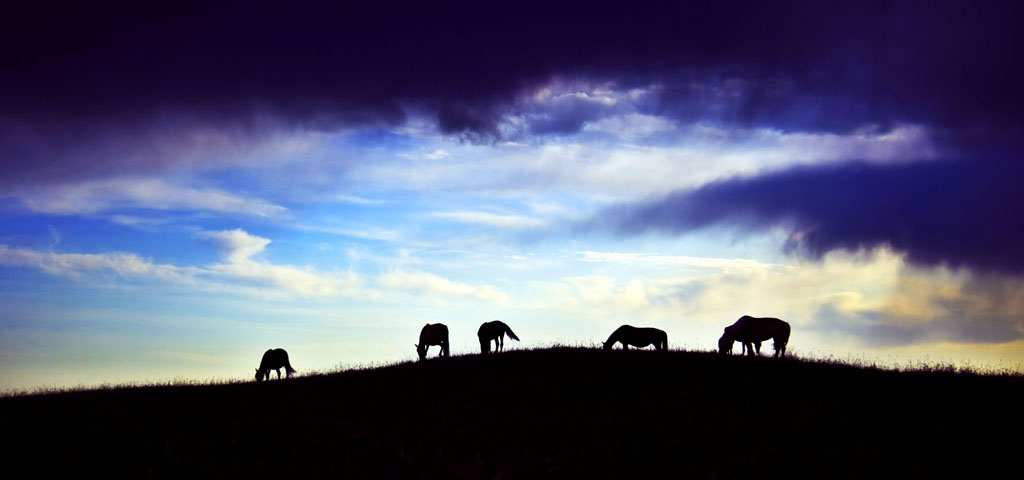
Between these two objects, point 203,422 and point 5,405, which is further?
point 5,405

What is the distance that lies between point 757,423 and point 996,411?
774 cm

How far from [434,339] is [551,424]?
20736 millimetres

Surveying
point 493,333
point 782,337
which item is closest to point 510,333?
point 493,333

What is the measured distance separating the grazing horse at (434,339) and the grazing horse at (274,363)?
23.6 ft

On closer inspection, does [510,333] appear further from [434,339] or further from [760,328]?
[760,328]

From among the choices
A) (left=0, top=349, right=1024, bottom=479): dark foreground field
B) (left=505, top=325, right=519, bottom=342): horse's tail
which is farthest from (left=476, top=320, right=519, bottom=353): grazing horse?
(left=0, top=349, right=1024, bottom=479): dark foreground field

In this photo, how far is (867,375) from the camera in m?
27.8

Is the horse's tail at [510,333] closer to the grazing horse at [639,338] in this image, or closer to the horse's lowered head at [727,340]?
the grazing horse at [639,338]

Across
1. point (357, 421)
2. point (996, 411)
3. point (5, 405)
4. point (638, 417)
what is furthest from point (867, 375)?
point (5, 405)

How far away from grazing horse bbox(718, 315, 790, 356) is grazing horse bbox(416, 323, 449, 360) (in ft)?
50.0

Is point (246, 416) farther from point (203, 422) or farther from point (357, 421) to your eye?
point (357, 421)

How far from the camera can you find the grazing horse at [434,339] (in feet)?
135

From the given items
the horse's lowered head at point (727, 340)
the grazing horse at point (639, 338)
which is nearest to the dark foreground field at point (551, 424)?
the horse's lowered head at point (727, 340)

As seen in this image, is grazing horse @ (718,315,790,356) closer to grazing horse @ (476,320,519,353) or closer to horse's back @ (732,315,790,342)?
horse's back @ (732,315,790,342)
